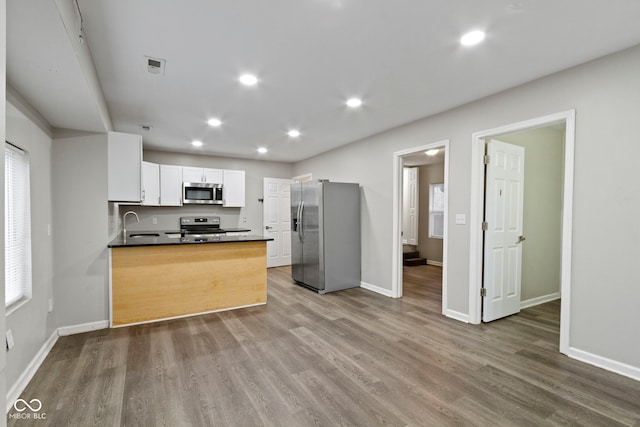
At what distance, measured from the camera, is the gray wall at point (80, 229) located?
314cm

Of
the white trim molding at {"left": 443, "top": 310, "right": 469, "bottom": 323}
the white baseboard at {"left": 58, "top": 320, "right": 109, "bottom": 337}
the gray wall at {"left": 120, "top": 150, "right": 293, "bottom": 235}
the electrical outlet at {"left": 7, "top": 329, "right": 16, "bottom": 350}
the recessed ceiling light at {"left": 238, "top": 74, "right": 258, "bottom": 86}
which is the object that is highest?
the recessed ceiling light at {"left": 238, "top": 74, "right": 258, "bottom": 86}

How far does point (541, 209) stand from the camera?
413cm

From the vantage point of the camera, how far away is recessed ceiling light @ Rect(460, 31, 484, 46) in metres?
2.09

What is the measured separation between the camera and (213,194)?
20.0 feet

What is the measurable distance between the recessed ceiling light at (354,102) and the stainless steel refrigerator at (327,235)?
56.4 inches

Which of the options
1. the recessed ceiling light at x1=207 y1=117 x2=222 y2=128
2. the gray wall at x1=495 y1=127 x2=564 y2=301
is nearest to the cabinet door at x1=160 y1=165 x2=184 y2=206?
the recessed ceiling light at x1=207 y1=117 x2=222 y2=128

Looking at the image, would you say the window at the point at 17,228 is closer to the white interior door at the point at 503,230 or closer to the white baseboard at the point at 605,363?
the white interior door at the point at 503,230

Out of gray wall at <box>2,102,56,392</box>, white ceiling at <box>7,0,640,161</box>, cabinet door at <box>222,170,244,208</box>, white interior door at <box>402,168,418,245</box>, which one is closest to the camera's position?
white ceiling at <box>7,0,640,161</box>

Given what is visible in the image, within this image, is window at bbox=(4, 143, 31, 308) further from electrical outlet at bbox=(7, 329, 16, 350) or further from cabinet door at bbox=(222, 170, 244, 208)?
cabinet door at bbox=(222, 170, 244, 208)

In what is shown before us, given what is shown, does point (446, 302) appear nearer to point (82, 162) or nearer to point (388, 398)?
point (388, 398)

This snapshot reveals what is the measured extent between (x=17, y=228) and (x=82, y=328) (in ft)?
4.59

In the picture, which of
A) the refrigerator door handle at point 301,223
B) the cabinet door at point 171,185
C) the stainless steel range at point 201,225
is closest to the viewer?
A: the refrigerator door handle at point 301,223

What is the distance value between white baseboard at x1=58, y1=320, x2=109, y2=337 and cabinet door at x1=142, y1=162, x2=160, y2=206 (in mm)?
2537

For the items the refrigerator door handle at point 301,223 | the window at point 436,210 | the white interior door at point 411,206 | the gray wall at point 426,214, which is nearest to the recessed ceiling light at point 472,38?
the refrigerator door handle at point 301,223
